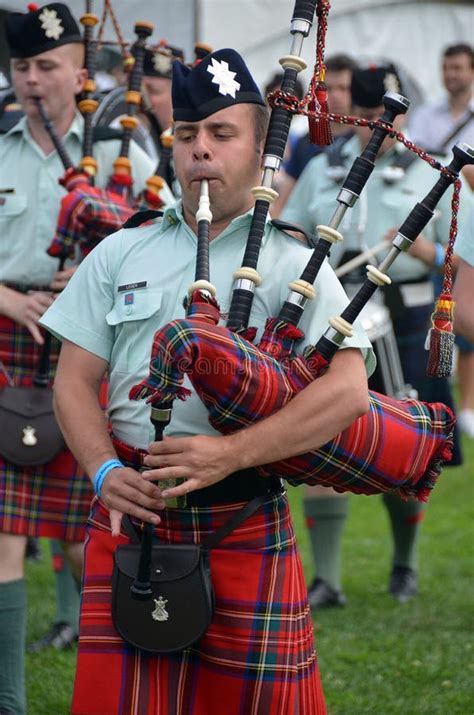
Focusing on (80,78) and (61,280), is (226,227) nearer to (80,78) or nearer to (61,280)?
(61,280)

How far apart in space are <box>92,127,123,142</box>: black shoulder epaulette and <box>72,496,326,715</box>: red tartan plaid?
6.24ft

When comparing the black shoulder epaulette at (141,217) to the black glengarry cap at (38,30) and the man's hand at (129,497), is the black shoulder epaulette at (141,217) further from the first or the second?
the black glengarry cap at (38,30)

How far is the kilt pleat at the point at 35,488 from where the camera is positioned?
4.07 metres

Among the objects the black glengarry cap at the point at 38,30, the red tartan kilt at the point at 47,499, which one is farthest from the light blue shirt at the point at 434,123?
the red tartan kilt at the point at 47,499

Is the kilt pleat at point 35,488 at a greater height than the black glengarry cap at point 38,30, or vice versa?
the black glengarry cap at point 38,30

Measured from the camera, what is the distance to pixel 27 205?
4242 mm

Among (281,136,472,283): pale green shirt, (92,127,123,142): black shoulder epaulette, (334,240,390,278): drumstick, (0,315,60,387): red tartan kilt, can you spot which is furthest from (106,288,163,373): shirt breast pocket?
(281,136,472,283): pale green shirt

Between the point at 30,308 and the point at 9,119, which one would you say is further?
the point at 9,119

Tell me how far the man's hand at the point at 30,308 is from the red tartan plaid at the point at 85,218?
0.15 m

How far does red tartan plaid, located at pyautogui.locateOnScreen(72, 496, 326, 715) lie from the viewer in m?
2.77

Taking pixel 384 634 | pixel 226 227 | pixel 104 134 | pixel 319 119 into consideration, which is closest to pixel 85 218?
pixel 104 134

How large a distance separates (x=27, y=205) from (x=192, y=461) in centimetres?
190

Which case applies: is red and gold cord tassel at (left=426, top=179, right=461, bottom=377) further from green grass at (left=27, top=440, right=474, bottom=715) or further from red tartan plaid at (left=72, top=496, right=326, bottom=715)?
green grass at (left=27, top=440, right=474, bottom=715)

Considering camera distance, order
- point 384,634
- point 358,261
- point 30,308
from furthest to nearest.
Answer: point 358,261 < point 384,634 < point 30,308
